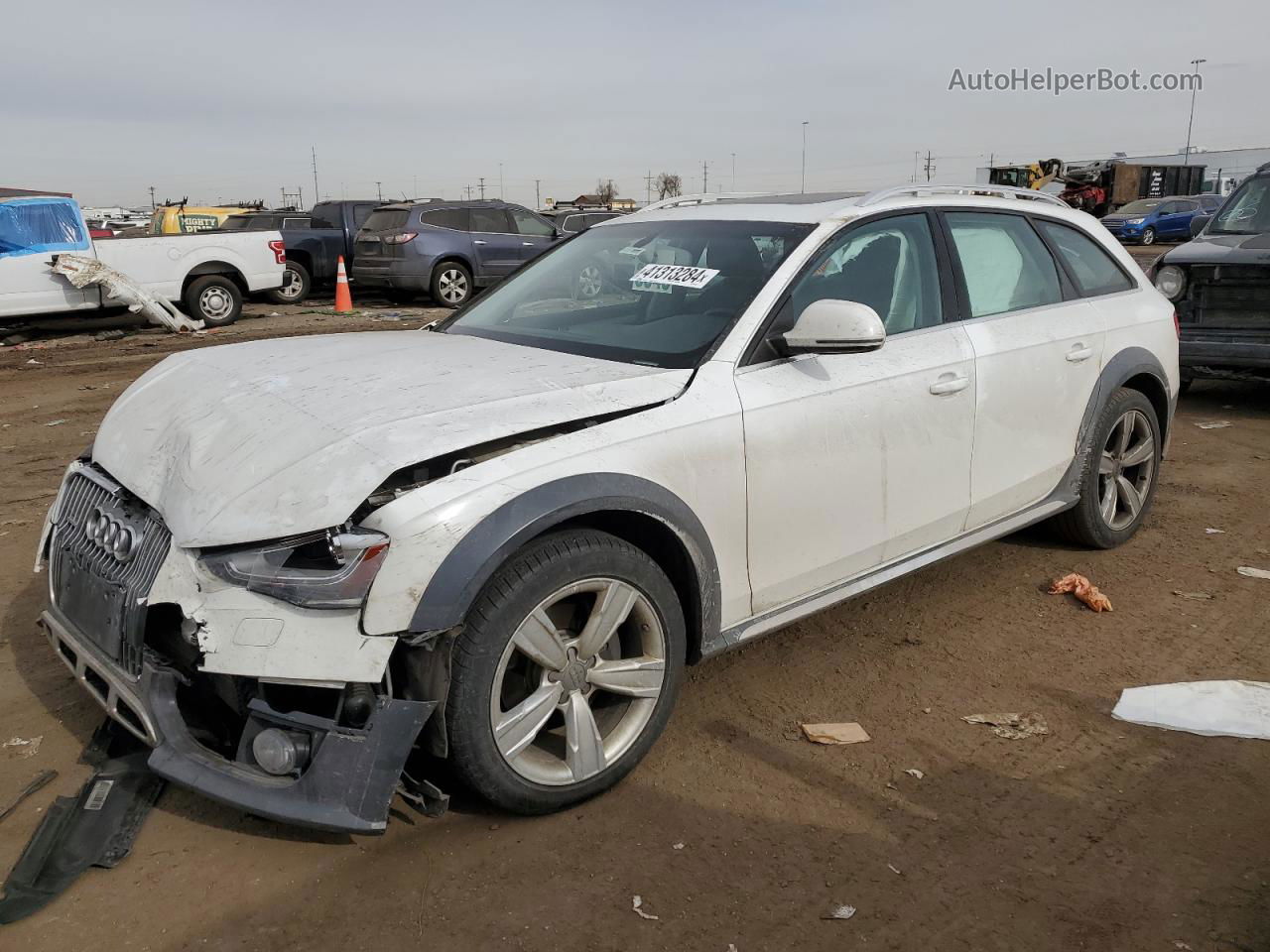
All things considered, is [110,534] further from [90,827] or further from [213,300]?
[213,300]

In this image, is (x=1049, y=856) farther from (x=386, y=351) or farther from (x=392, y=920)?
(x=386, y=351)

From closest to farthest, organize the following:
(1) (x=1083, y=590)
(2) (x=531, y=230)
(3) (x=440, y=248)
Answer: (1) (x=1083, y=590) < (3) (x=440, y=248) < (2) (x=531, y=230)

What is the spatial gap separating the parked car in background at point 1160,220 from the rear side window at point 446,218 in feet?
75.4

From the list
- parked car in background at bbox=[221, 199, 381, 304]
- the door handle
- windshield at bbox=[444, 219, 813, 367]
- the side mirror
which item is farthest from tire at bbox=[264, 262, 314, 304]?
the side mirror

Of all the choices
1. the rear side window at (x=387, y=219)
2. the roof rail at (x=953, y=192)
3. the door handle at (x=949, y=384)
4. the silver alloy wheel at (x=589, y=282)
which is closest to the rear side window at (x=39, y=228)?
the rear side window at (x=387, y=219)

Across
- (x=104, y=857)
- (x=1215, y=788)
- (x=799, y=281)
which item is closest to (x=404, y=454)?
(x=104, y=857)

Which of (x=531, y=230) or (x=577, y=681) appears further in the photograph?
(x=531, y=230)

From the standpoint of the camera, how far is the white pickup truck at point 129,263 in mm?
11938

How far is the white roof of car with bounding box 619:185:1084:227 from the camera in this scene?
3.73 metres

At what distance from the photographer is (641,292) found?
372 centimetres

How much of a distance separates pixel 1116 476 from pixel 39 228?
40.1ft

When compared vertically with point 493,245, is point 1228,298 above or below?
below

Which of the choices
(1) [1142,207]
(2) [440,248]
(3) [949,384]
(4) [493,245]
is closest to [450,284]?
(2) [440,248]

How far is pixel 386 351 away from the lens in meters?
3.60
